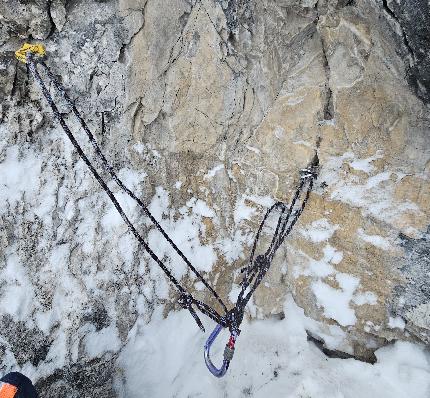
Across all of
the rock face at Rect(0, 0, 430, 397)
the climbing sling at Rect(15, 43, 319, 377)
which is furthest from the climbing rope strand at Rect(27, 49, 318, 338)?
the rock face at Rect(0, 0, 430, 397)

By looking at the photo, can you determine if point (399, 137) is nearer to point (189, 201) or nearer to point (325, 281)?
point (325, 281)

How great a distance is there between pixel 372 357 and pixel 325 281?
935 mm

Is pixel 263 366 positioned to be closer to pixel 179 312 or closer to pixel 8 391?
pixel 179 312

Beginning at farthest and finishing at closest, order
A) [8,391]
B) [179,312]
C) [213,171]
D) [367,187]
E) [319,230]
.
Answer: [179,312]
[213,171]
[319,230]
[367,187]
[8,391]

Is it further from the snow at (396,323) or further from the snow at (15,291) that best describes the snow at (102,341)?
the snow at (396,323)

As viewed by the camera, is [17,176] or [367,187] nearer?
[17,176]

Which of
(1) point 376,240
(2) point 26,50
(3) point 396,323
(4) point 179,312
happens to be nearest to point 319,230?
(1) point 376,240

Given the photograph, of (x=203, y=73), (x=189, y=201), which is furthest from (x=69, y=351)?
(x=203, y=73)

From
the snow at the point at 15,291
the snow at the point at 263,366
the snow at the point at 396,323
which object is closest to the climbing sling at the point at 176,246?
the snow at the point at 263,366

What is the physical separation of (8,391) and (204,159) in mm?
2692

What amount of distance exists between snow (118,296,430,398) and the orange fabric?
172 centimetres

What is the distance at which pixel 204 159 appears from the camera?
13.8 feet

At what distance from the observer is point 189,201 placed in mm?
4348

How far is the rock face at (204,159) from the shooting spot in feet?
10.9
